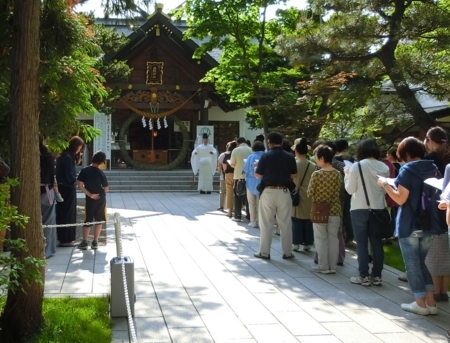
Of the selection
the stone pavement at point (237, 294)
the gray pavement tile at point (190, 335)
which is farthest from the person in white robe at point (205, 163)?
the gray pavement tile at point (190, 335)

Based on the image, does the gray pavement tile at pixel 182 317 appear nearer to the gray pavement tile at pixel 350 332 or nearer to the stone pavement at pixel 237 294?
the stone pavement at pixel 237 294

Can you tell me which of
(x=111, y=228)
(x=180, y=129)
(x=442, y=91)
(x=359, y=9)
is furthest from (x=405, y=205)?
(x=180, y=129)

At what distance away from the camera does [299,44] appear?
9648 mm

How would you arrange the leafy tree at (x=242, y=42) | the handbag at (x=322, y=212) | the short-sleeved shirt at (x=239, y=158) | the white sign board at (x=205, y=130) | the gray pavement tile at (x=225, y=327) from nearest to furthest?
the gray pavement tile at (x=225, y=327) → the handbag at (x=322, y=212) → the short-sleeved shirt at (x=239, y=158) → the leafy tree at (x=242, y=42) → the white sign board at (x=205, y=130)

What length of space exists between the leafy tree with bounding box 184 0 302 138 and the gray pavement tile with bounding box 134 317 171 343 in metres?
9.35

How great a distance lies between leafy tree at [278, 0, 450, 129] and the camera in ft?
29.1

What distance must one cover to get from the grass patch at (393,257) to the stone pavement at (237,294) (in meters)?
0.34

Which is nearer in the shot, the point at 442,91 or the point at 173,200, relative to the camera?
the point at 442,91

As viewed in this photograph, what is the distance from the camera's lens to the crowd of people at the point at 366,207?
18.4 ft

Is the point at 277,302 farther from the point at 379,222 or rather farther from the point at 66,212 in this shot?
the point at 66,212

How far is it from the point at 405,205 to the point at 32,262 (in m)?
3.49

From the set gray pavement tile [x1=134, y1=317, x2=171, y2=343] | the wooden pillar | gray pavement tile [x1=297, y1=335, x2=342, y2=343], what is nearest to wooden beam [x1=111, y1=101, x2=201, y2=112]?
the wooden pillar

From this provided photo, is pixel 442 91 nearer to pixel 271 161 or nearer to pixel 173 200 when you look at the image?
pixel 271 161

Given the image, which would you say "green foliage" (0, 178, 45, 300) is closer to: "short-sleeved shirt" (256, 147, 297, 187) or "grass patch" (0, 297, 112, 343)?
"grass patch" (0, 297, 112, 343)
